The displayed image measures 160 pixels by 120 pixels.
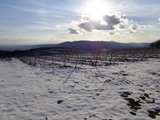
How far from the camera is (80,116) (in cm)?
816

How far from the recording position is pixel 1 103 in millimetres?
10312

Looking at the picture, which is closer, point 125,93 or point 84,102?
point 84,102

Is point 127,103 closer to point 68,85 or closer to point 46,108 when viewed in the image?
point 46,108

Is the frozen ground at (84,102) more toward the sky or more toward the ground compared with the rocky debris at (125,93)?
more toward the ground

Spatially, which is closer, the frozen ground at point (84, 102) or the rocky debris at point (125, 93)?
the frozen ground at point (84, 102)

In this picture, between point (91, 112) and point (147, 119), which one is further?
point (91, 112)

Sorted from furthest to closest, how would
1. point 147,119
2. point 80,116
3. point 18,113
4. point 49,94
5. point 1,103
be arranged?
point 49,94
point 1,103
point 18,113
point 80,116
point 147,119

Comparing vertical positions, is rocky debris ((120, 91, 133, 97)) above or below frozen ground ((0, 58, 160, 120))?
above

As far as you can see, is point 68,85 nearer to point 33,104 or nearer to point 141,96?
point 33,104

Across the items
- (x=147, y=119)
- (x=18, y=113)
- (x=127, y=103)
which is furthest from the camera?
(x=127, y=103)

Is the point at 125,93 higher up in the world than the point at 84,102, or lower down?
higher up

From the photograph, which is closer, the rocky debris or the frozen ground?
the frozen ground

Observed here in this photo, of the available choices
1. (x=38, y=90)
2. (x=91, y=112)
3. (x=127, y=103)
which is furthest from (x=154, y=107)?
(x=38, y=90)

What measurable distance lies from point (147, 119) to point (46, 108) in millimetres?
4719
